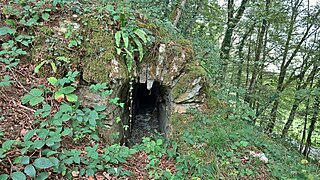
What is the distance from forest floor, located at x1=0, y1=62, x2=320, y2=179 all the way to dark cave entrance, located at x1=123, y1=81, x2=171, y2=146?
1.10 metres

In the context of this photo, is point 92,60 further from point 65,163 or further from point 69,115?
point 65,163

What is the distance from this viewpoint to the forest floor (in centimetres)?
268

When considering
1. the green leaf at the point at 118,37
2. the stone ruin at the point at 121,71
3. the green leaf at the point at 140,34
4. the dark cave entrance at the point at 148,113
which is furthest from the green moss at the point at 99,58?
the dark cave entrance at the point at 148,113

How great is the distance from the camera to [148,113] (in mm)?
6766

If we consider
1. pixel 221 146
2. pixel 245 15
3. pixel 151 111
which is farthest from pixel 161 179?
pixel 245 15

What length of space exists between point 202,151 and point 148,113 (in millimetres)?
3775

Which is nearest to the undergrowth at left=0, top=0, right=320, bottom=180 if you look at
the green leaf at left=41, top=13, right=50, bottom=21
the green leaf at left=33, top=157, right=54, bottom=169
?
the green leaf at left=41, top=13, right=50, bottom=21

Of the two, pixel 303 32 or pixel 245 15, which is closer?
pixel 245 15

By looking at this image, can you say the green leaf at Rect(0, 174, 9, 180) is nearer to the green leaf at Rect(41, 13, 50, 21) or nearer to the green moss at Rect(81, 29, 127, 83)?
the green moss at Rect(81, 29, 127, 83)

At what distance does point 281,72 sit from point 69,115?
346 inches

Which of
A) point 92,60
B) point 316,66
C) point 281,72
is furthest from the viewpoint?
point 281,72

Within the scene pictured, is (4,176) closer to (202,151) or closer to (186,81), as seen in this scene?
(202,151)

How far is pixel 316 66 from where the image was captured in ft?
24.6

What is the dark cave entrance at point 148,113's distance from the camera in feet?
15.7
